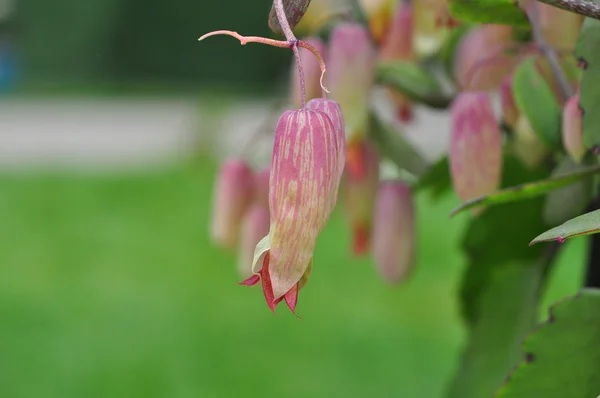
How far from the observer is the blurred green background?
1754 millimetres

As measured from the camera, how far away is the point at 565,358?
416 millimetres

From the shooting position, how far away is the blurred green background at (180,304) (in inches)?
69.1

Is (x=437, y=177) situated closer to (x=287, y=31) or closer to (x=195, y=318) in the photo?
(x=287, y=31)

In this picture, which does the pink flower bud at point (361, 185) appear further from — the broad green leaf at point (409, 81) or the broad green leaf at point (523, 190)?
the broad green leaf at point (523, 190)

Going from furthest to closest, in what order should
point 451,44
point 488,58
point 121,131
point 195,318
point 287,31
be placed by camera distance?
point 121,131 → point 195,318 → point 451,44 → point 488,58 → point 287,31

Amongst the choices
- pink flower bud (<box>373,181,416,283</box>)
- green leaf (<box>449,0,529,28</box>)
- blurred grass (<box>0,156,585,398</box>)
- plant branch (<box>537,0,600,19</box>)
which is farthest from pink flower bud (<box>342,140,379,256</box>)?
blurred grass (<box>0,156,585,398</box>)

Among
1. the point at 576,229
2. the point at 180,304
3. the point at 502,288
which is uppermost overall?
the point at 576,229

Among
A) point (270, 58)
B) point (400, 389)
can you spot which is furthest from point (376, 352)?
point (270, 58)

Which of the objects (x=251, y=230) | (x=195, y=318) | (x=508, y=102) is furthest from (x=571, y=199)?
(x=195, y=318)

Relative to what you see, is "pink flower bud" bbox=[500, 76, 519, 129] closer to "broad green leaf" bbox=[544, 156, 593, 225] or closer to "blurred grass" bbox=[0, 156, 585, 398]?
"broad green leaf" bbox=[544, 156, 593, 225]

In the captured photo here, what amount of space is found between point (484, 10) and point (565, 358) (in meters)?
0.14

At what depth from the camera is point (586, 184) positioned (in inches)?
19.5

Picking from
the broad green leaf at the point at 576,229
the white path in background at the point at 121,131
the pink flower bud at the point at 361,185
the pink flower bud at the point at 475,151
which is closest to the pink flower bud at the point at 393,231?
the pink flower bud at the point at 361,185

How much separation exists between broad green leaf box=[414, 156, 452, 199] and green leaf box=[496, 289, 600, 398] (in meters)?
0.14
